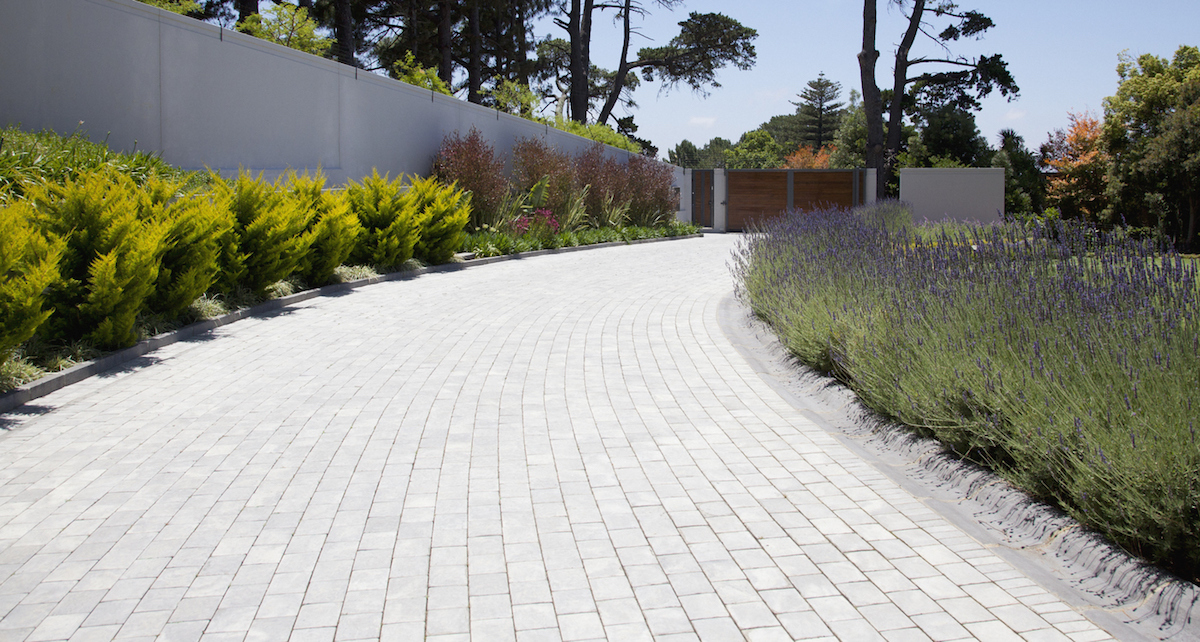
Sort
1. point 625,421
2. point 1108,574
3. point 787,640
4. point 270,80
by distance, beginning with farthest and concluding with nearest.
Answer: point 270,80 < point 625,421 < point 1108,574 < point 787,640

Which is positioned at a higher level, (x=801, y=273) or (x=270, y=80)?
(x=270, y=80)

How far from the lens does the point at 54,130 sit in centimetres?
983

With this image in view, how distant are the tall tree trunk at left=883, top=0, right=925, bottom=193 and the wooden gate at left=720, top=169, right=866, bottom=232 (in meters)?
1.35

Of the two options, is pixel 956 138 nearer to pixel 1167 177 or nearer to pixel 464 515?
pixel 1167 177

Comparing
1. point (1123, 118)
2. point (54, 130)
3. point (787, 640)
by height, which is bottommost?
point (787, 640)

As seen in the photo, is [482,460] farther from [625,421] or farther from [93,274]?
[93,274]

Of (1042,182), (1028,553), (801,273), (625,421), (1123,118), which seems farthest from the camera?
(1123,118)

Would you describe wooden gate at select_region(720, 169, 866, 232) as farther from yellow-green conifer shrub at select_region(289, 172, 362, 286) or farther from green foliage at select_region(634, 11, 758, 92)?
yellow-green conifer shrub at select_region(289, 172, 362, 286)

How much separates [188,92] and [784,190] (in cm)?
2847

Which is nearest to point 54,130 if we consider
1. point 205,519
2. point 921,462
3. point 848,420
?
point 205,519

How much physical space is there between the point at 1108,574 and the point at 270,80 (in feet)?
42.5

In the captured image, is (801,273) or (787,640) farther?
(801,273)

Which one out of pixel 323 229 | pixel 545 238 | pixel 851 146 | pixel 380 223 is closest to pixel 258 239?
pixel 323 229

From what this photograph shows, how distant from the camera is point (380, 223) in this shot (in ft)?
43.9
